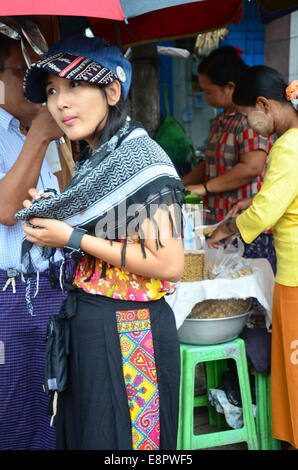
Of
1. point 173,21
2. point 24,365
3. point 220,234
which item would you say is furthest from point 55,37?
point 24,365

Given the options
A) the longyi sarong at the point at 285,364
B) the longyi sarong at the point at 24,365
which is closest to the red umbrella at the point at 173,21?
the longyi sarong at the point at 24,365

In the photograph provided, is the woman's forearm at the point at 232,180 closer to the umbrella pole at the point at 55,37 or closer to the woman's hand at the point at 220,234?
the woman's hand at the point at 220,234

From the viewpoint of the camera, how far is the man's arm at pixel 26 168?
176 centimetres

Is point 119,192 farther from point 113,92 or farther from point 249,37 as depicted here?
point 249,37

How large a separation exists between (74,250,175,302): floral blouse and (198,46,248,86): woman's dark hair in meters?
2.24

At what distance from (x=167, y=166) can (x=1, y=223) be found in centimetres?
74

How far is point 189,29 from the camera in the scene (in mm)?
3221

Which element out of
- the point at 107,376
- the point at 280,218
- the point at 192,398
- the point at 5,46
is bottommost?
the point at 192,398

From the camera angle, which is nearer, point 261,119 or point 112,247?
point 112,247

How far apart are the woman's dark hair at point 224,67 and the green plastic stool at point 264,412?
2015 millimetres

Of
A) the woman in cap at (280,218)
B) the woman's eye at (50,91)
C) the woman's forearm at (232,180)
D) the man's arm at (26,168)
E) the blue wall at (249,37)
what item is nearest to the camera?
the woman's eye at (50,91)

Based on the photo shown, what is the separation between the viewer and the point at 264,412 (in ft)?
9.07

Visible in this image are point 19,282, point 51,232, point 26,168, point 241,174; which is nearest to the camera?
point 51,232

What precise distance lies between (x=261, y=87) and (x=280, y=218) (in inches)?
26.9
